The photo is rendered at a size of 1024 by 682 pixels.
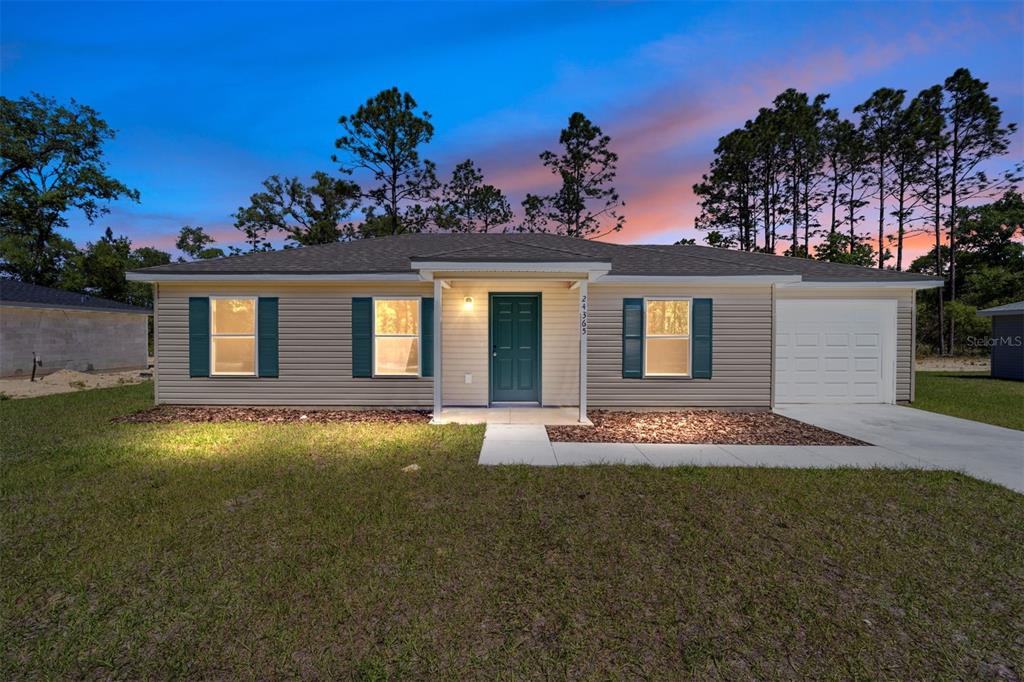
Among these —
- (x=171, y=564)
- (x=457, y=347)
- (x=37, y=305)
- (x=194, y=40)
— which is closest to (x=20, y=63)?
(x=37, y=305)

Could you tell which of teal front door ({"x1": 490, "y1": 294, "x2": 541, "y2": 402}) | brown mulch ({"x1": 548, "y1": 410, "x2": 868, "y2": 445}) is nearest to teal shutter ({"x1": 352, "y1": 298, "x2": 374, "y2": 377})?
teal front door ({"x1": 490, "y1": 294, "x2": 541, "y2": 402})

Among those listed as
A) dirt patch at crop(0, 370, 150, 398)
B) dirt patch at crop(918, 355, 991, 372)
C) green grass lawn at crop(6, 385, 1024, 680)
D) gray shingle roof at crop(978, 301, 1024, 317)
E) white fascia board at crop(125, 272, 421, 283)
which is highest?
white fascia board at crop(125, 272, 421, 283)

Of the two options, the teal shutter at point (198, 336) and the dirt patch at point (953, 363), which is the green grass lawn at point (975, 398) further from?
the teal shutter at point (198, 336)

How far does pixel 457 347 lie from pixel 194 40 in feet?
32.2

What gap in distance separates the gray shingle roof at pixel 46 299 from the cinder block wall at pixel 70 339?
0.96ft

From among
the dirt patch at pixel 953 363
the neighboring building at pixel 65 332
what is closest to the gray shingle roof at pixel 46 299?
the neighboring building at pixel 65 332

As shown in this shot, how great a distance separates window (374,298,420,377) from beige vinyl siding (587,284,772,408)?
3689mm

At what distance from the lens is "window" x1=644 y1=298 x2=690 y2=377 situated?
862cm

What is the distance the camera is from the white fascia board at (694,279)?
807 centimetres

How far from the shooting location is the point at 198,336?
28.0 ft

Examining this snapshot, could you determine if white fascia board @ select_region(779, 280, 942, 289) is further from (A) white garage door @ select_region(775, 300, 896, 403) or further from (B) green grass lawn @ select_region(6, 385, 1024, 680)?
(B) green grass lawn @ select_region(6, 385, 1024, 680)

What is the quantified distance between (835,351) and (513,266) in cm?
773

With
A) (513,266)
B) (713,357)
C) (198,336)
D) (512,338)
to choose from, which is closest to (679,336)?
(713,357)

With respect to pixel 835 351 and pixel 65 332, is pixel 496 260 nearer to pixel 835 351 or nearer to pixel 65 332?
pixel 835 351
